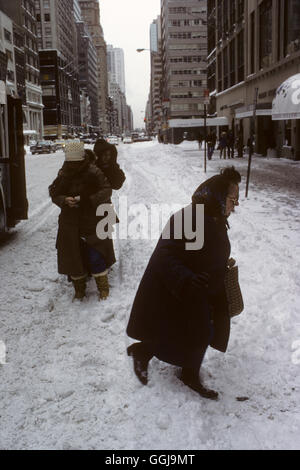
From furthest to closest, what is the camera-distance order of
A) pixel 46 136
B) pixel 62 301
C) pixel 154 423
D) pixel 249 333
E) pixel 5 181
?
pixel 46 136, pixel 5 181, pixel 62 301, pixel 249 333, pixel 154 423

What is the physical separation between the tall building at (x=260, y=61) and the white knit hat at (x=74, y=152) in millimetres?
15049

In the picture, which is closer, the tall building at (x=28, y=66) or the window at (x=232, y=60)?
the window at (x=232, y=60)

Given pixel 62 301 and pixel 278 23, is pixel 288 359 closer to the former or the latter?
pixel 62 301

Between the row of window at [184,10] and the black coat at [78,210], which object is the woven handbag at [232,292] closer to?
the black coat at [78,210]

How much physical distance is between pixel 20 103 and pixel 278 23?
23.2 meters

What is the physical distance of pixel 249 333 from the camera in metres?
4.95

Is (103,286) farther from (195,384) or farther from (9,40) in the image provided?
(9,40)

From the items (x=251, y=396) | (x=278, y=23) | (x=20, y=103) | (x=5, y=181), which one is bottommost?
(x=251, y=396)

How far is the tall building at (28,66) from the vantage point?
282 ft

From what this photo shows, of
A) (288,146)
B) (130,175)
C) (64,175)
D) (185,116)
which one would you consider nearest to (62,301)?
(64,175)

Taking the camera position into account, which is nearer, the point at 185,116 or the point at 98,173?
the point at 98,173

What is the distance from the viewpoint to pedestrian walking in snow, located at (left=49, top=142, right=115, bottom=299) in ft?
18.0

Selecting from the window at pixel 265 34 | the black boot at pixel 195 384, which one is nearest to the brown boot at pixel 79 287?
the black boot at pixel 195 384

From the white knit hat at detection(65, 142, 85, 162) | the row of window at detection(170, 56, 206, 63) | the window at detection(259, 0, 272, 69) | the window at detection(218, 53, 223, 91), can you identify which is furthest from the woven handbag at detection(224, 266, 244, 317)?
the row of window at detection(170, 56, 206, 63)
